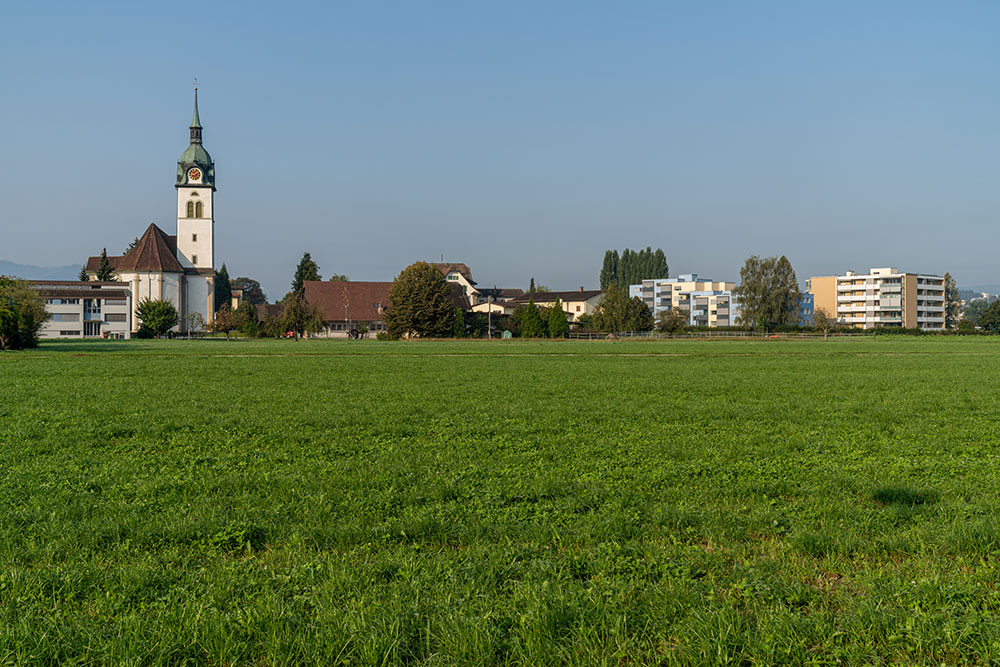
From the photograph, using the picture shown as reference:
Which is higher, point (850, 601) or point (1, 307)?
point (1, 307)

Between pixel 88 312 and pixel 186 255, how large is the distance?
92.7 feet

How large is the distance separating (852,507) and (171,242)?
528 feet

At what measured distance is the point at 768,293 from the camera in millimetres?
148125

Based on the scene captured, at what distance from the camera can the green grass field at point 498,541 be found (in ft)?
15.5

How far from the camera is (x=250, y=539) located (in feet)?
22.7

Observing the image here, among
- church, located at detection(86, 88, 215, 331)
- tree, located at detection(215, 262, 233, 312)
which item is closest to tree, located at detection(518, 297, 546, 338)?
church, located at detection(86, 88, 215, 331)

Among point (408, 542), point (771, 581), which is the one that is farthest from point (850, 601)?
point (408, 542)

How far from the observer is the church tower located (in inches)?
5827

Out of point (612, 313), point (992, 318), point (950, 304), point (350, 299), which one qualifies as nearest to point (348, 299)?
point (350, 299)

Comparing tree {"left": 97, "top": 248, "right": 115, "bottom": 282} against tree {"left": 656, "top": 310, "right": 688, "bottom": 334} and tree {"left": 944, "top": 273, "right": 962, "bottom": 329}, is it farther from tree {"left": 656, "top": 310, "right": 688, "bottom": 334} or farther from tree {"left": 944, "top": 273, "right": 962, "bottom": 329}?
tree {"left": 944, "top": 273, "right": 962, "bottom": 329}

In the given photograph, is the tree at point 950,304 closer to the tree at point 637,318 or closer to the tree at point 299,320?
the tree at point 637,318

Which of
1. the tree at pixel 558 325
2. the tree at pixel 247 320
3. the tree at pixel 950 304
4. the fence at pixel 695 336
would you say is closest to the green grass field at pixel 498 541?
the tree at pixel 558 325

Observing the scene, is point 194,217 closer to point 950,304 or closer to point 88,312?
point 88,312

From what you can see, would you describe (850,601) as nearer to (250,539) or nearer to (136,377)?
(250,539)
